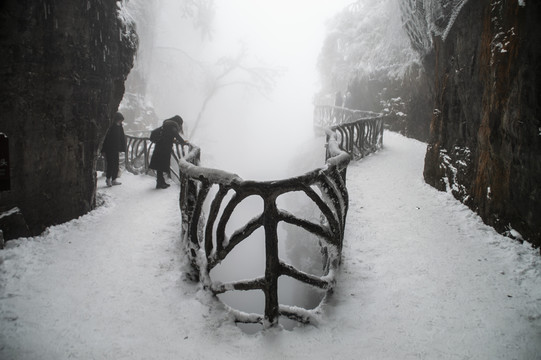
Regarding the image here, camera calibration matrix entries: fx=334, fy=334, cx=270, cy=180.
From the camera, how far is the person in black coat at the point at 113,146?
24.8ft

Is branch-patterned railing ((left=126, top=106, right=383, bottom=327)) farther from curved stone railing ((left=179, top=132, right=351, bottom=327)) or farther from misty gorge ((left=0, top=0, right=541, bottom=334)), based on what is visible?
misty gorge ((left=0, top=0, right=541, bottom=334))

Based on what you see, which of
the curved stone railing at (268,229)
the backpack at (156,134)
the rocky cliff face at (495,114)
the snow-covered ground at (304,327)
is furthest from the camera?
the backpack at (156,134)

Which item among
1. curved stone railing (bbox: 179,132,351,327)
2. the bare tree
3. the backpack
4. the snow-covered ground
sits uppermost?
the bare tree

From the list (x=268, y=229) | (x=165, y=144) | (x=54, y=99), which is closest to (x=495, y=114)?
(x=268, y=229)

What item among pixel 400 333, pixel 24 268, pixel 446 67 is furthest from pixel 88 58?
pixel 446 67

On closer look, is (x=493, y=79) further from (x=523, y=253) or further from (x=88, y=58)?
(x=88, y=58)

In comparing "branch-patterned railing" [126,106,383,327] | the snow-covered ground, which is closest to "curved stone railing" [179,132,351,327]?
"branch-patterned railing" [126,106,383,327]

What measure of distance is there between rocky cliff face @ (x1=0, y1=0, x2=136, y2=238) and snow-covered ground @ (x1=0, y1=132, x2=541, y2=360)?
0.55 m

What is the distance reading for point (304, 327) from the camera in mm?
2943

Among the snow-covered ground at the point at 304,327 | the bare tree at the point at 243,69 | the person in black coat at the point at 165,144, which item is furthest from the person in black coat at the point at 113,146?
the bare tree at the point at 243,69

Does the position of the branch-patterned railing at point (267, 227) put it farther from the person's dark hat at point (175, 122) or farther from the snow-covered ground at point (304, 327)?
the person's dark hat at point (175, 122)

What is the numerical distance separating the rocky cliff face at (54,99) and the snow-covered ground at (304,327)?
547mm

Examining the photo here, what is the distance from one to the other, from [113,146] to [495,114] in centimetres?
732

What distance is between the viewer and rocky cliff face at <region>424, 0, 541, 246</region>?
386 cm
